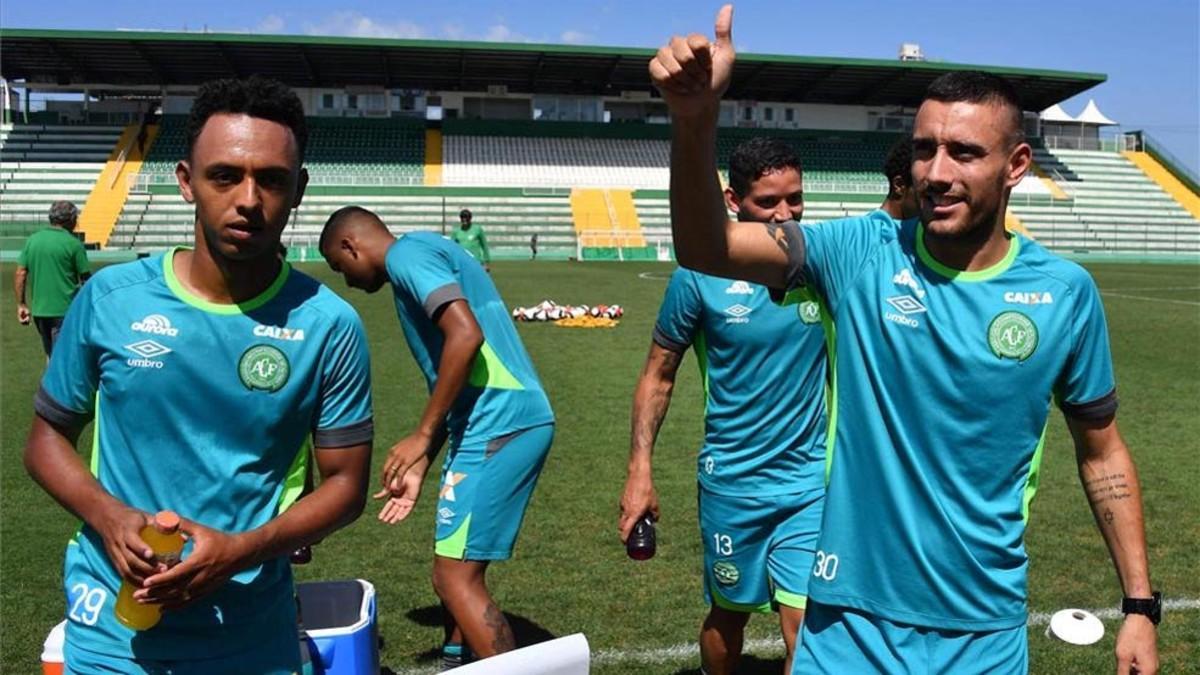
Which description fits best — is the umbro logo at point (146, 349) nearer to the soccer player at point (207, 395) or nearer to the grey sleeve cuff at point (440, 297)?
the soccer player at point (207, 395)

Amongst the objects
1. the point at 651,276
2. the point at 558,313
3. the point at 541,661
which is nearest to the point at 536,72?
the point at 651,276

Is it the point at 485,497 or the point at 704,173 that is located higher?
the point at 704,173

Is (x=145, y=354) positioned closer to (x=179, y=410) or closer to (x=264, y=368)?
(x=179, y=410)

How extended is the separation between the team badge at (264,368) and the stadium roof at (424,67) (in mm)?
52232

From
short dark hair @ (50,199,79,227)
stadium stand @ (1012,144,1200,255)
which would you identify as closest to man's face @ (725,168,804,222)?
short dark hair @ (50,199,79,227)

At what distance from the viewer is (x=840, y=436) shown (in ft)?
9.71

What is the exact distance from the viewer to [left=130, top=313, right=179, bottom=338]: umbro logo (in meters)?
2.64

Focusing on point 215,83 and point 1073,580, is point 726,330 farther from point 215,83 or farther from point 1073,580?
point 1073,580

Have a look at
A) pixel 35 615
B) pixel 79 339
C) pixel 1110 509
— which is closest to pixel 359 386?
pixel 79 339

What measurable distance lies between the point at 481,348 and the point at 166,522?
8.03 feet

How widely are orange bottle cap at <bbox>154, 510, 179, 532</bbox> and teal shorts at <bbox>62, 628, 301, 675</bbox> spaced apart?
419 mm

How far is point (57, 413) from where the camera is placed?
106 inches

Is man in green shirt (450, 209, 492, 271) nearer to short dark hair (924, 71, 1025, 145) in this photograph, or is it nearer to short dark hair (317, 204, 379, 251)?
short dark hair (317, 204, 379, 251)

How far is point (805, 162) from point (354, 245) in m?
55.3
